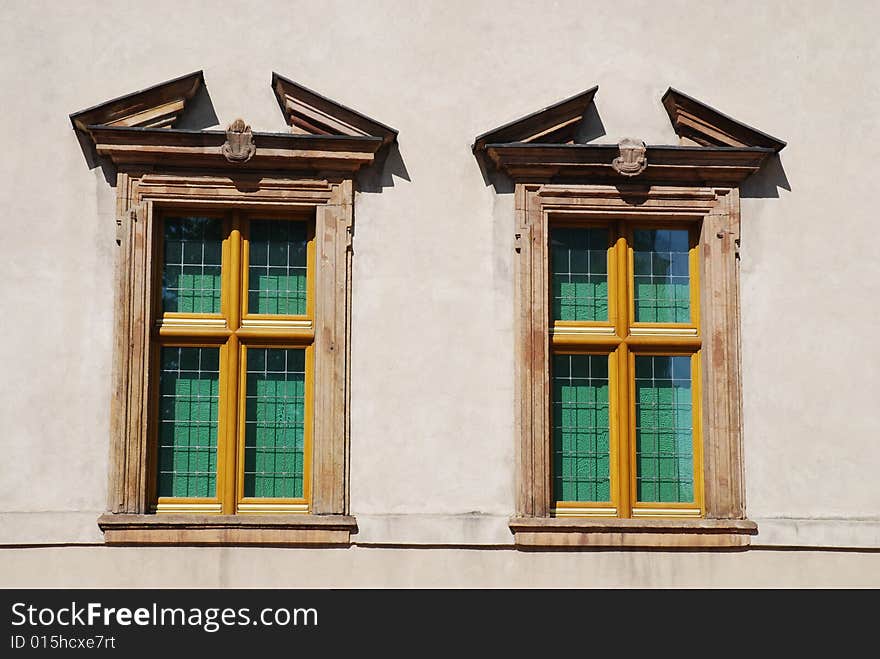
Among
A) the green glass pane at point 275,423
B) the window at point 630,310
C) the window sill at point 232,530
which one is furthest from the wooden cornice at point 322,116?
the window sill at point 232,530

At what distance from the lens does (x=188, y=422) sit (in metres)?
9.28

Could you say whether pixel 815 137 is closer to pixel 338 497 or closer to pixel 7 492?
pixel 338 497

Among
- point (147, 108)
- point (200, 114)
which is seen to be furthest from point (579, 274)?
point (147, 108)

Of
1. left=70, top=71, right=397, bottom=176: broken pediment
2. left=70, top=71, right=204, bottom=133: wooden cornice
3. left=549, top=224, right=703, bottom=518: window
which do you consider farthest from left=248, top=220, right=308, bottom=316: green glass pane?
left=549, top=224, right=703, bottom=518: window

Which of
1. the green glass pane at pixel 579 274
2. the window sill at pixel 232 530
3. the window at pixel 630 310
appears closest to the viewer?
the window sill at pixel 232 530

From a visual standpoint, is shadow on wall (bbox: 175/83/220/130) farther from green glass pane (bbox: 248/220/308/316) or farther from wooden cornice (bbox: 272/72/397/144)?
green glass pane (bbox: 248/220/308/316)

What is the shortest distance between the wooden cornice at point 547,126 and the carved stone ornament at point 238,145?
4.87ft

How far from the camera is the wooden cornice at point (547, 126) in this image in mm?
9406

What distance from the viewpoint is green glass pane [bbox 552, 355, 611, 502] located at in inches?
370

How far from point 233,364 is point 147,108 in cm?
177

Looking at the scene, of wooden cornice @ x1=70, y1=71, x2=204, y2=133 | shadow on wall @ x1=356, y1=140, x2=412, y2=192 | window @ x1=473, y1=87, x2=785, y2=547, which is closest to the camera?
wooden cornice @ x1=70, y1=71, x2=204, y2=133

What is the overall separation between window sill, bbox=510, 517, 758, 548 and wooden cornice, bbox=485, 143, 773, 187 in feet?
7.40

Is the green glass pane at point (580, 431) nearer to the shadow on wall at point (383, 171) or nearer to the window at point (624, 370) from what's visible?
the window at point (624, 370)

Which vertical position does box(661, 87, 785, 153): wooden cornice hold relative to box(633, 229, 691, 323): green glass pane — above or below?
above
